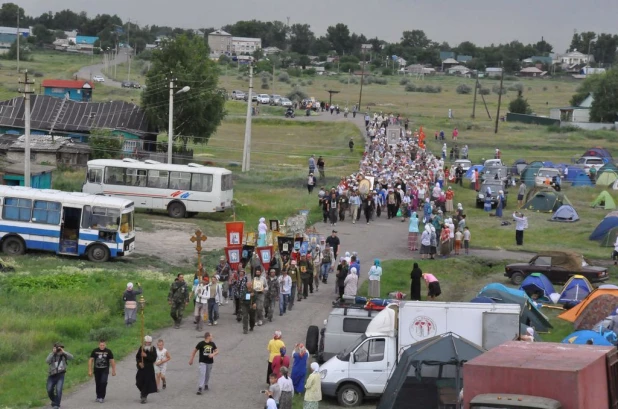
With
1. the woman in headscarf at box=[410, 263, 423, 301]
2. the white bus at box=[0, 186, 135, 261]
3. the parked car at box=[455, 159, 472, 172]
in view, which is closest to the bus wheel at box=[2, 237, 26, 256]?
the white bus at box=[0, 186, 135, 261]

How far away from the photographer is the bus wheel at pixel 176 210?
150 feet

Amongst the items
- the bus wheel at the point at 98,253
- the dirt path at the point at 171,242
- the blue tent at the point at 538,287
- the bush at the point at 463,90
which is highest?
the bush at the point at 463,90

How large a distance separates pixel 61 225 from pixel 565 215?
23.4 meters

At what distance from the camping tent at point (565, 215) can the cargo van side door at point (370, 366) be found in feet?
95.0

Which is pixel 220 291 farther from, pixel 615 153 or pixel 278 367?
pixel 615 153

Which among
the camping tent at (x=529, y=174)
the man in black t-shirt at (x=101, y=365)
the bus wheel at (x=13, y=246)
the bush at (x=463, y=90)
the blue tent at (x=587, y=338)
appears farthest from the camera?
the bush at (x=463, y=90)

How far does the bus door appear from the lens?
113 feet

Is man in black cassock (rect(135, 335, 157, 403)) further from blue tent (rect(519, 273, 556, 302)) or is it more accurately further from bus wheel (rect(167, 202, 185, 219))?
bus wheel (rect(167, 202, 185, 219))

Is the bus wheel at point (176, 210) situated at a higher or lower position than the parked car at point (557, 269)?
lower

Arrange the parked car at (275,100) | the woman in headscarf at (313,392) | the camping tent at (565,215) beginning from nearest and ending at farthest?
the woman in headscarf at (313,392) → the camping tent at (565,215) → the parked car at (275,100)

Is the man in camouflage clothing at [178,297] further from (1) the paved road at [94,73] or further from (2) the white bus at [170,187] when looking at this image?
(1) the paved road at [94,73]

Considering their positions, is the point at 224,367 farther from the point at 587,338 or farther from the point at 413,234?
the point at 413,234

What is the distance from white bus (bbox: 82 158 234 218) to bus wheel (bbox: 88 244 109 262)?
447 inches

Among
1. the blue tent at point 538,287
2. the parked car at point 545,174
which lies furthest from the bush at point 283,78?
the blue tent at point 538,287
